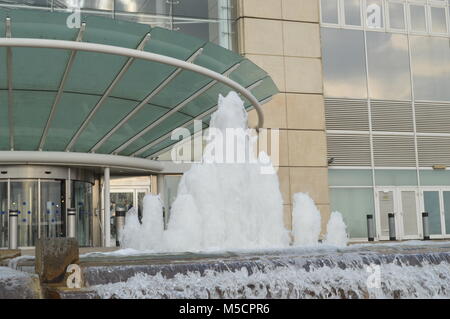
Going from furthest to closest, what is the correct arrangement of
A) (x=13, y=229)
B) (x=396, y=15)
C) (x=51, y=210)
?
(x=396, y=15) < (x=51, y=210) < (x=13, y=229)

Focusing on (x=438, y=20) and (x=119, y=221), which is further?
(x=438, y=20)

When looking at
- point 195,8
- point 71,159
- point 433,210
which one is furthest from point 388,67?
point 71,159

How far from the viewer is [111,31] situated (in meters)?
12.4

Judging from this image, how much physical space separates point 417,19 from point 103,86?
46.4ft

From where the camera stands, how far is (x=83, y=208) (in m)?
18.1

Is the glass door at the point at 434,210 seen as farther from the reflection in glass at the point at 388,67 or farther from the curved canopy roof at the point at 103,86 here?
the curved canopy roof at the point at 103,86

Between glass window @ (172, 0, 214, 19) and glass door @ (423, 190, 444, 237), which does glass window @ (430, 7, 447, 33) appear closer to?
glass door @ (423, 190, 444, 237)

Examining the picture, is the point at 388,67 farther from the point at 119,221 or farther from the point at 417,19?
the point at 119,221

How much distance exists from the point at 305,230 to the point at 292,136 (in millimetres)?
5320

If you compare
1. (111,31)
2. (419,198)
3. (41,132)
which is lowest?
(419,198)

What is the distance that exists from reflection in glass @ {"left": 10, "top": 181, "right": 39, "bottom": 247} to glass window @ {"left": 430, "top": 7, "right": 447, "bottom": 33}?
612 inches

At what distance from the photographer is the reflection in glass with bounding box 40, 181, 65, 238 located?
17.1 m
